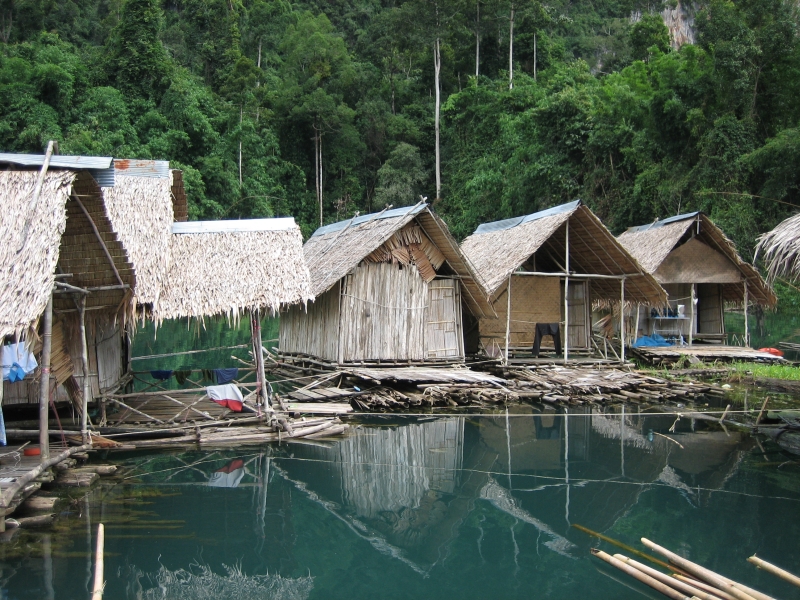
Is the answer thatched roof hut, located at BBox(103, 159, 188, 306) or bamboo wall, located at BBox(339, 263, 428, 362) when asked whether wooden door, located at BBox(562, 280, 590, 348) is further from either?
thatched roof hut, located at BBox(103, 159, 188, 306)

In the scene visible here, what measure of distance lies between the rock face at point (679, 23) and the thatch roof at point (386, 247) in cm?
4351

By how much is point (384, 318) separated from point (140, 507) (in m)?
7.59

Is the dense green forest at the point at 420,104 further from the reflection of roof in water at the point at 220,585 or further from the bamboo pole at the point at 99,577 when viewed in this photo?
the bamboo pole at the point at 99,577

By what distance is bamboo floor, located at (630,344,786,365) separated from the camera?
16.4 m

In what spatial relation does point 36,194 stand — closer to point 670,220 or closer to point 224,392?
point 224,392

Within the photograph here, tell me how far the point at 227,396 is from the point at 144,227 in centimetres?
288

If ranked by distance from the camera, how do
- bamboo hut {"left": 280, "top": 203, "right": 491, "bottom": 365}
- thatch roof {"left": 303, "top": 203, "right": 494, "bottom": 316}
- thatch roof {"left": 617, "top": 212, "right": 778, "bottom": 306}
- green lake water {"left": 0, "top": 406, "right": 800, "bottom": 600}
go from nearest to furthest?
1. green lake water {"left": 0, "top": 406, "right": 800, "bottom": 600}
2. thatch roof {"left": 303, "top": 203, "right": 494, "bottom": 316}
3. bamboo hut {"left": 280, "top": 203, "right": 491, "bottom": 365}
4. thatch roof {"left": 617, "top": 212, "right": 778, "bottom": 306}

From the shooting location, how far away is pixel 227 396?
1011 cm

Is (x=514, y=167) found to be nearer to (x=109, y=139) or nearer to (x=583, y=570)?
(x=109, y=139)

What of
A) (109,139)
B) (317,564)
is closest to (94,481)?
(317,564)

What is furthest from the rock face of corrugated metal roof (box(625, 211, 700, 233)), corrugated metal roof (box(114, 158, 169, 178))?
corrugated metal roof (box(114, 158, 169, 178))

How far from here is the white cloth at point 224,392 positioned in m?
10.1

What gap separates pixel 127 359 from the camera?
493 inches

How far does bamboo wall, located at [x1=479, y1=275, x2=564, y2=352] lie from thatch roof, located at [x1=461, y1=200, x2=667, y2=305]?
0.56m
